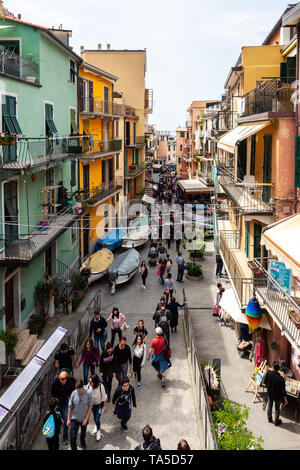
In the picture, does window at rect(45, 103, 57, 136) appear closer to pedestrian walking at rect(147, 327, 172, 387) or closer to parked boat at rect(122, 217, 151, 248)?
pedestrian walking at rect(147, 327, 172, 387)

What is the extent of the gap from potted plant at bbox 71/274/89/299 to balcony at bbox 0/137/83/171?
5970 millimetres

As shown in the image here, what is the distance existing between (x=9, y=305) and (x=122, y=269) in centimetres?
894

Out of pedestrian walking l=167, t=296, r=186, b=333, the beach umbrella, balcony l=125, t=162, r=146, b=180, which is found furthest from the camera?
balcony l=125, t=162, r=146, b=180

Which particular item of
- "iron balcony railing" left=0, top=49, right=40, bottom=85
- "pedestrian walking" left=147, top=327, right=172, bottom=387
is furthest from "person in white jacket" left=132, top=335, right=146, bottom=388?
"iron balcony railing" left=0, top=49, right=40, bottom=85

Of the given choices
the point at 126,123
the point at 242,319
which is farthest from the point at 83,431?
the point at 126,123

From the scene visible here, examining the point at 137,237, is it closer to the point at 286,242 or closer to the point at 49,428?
the point at 286,242

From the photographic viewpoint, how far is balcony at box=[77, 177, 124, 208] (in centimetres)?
2600

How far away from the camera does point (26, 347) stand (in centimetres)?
1497

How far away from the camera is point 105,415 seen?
11.1m

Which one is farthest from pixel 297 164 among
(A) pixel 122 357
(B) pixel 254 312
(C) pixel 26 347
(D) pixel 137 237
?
(D) pixel 137 237

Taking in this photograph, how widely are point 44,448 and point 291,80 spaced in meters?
12.6

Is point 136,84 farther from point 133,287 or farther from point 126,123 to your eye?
point 133,287

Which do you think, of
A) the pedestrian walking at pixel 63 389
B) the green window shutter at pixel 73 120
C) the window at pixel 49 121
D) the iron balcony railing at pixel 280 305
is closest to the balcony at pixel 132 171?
the green window shutter at pixel 73 120
